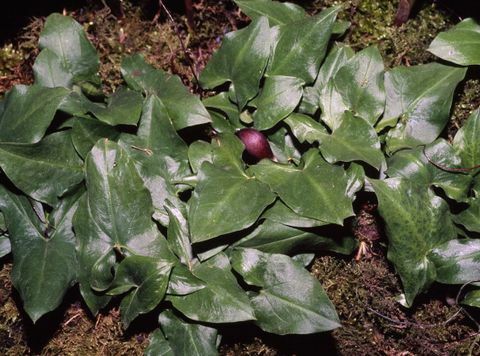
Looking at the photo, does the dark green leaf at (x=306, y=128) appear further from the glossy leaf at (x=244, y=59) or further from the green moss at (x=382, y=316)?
the green moss at (x=382, y=316)

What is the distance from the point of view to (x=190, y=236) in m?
2.01

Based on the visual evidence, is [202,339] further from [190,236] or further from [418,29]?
[418,29]

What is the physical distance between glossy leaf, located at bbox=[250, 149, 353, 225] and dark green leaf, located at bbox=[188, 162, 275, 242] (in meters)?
0.05

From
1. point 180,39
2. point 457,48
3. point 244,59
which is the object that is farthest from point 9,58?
point 457,48

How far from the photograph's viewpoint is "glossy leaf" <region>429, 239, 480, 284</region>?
2055 millimetres

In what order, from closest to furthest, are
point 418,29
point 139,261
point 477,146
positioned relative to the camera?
point 139,261
point 477,146
point 418,29

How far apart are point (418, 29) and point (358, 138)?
0.56 m

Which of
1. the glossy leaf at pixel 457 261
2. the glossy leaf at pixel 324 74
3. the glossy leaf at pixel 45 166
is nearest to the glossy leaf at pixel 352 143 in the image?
the glossy leaf at pixel 324 74

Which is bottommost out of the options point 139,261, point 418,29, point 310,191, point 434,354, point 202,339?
point 434,354

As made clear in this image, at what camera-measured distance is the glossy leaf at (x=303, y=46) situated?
2.12 m

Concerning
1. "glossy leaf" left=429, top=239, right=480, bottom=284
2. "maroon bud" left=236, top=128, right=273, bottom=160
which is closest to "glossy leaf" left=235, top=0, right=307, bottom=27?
"maroon bud" left=236, top=128, right=273, bottom=160

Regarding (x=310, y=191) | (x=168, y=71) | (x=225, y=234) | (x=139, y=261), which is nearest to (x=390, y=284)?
(x=310, y=191)

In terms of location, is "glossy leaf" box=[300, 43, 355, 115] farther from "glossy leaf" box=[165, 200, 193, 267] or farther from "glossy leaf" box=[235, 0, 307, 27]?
"glossy leaf" box=[165, 200, 193, 267]

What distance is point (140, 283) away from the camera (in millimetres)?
2002
